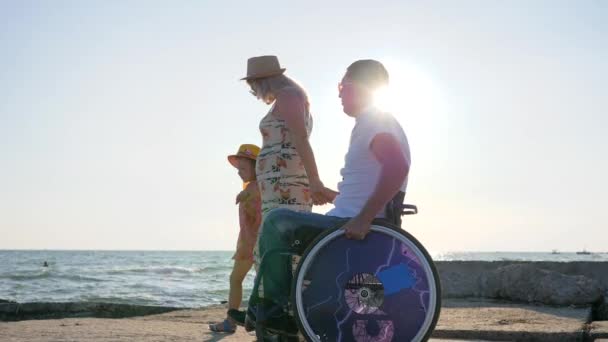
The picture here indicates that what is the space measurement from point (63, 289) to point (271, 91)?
1879cm

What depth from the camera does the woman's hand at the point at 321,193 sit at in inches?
137

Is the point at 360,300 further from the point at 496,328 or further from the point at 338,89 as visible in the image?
the point at 496,328

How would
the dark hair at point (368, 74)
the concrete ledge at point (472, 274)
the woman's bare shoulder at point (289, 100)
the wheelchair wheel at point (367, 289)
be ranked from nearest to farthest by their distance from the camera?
1. the wheelchair wheel at point (367, 289)
2. the dark hair at point (368, 74)
3. the woman's bare shoulder at point (289, 100)
4. the concrete ledge at point (472, 274)

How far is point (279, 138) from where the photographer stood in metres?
3.77

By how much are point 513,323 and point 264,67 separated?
2255mm

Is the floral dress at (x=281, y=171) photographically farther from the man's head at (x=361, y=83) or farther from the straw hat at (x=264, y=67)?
the man's head at (x=361, y=83)

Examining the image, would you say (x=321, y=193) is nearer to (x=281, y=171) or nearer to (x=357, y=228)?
(x=281, y=171)

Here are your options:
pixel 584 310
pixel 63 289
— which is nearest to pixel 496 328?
pixel 584 310

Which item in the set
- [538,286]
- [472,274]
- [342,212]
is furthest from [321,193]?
[472,274]

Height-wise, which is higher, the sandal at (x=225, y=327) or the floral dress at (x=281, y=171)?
the floral dress at (x=281, y=171)

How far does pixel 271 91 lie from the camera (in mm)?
3803

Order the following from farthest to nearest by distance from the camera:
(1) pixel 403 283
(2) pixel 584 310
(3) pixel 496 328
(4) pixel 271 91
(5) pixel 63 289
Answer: (5) pixel 63 289 < (2) pixel 584 310 < (3) pixel 496 328 < (4) pixel 271 91 < (1) pixel 403 283

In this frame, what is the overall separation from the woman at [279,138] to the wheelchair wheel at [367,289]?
0.78 meters

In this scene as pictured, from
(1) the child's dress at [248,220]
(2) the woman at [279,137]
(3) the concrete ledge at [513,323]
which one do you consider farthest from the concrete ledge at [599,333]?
(1) the child's dress at [248,220]
